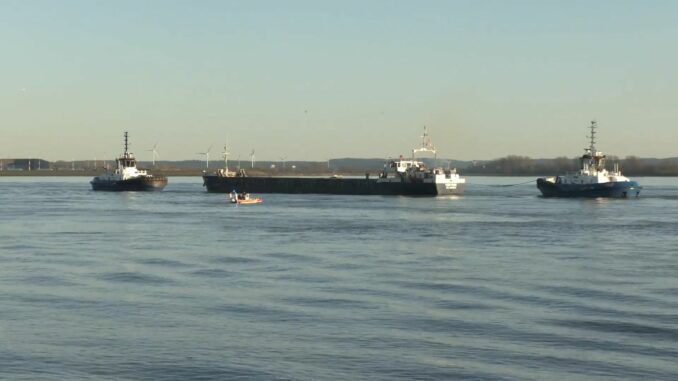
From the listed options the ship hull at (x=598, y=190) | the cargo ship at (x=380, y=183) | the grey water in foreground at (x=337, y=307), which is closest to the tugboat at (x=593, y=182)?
the ship hull at (x=598, y=190)

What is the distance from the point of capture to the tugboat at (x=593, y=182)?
142000mm

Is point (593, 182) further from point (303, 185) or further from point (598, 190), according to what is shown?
point (303, 185)

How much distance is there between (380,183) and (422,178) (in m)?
11.8

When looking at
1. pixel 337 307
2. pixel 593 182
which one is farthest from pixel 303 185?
pixel 337 307

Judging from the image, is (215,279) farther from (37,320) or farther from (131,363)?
(131,363)

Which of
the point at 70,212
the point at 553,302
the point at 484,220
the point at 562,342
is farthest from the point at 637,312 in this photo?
the point at 70,212

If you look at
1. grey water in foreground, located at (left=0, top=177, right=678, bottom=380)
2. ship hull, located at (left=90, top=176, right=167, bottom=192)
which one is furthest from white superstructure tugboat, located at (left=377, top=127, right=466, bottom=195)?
grey water in foreground, located at (left=0, top=177, right=678, bottom=380)

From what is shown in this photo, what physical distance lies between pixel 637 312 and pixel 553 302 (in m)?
3.50

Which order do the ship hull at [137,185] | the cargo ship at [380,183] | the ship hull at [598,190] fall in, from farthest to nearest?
the ship hull at [137,185] → the cargo ship at [380,183] → the ship hull at [598,190]

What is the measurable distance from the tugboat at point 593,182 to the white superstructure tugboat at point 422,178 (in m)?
17.7

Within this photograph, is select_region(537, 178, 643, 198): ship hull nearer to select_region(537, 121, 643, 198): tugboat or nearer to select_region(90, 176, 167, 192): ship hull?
select_region(537, 121, 643, 198): tugboat

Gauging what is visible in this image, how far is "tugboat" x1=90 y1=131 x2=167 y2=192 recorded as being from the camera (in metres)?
184

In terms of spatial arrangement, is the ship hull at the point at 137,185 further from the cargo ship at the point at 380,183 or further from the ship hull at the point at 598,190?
the ship hull at the point at 598,190

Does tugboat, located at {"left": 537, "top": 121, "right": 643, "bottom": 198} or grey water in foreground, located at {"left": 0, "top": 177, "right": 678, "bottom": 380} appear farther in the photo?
tugboat, located at {"left": 537, "top": 121, "right": 643, "bottom": 198}
